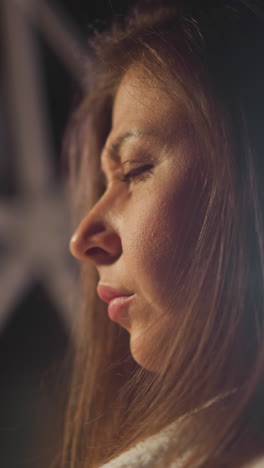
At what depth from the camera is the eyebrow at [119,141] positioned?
434 millimetres

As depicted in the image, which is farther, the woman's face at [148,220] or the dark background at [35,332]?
the dark background at [35,332]

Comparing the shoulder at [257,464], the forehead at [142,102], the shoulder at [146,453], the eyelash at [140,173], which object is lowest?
the shoulder at [257,464]

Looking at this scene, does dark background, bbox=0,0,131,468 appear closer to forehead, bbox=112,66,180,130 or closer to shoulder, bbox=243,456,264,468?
forehead, bbox=112,66,180,130

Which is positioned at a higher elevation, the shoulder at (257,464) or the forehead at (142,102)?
the forehead at (142,102)

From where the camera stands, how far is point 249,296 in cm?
40

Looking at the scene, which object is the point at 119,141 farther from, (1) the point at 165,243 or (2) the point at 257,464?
(2) the point at 257,464

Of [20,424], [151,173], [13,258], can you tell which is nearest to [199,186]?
[151,173]

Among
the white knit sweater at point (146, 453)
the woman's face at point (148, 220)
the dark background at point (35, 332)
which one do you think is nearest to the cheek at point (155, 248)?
the woman's face at point (148, 220)

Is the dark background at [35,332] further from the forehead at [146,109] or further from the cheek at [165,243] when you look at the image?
the cheek at [165,243]

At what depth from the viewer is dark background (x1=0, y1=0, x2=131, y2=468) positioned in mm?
621

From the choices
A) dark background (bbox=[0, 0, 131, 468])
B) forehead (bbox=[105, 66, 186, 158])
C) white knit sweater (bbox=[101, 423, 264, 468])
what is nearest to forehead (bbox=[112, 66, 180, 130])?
forehead (bbox=[105, 66, 186, 158])

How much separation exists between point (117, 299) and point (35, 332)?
1.34 ft

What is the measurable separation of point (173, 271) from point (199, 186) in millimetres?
73

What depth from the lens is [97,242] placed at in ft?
1.53
